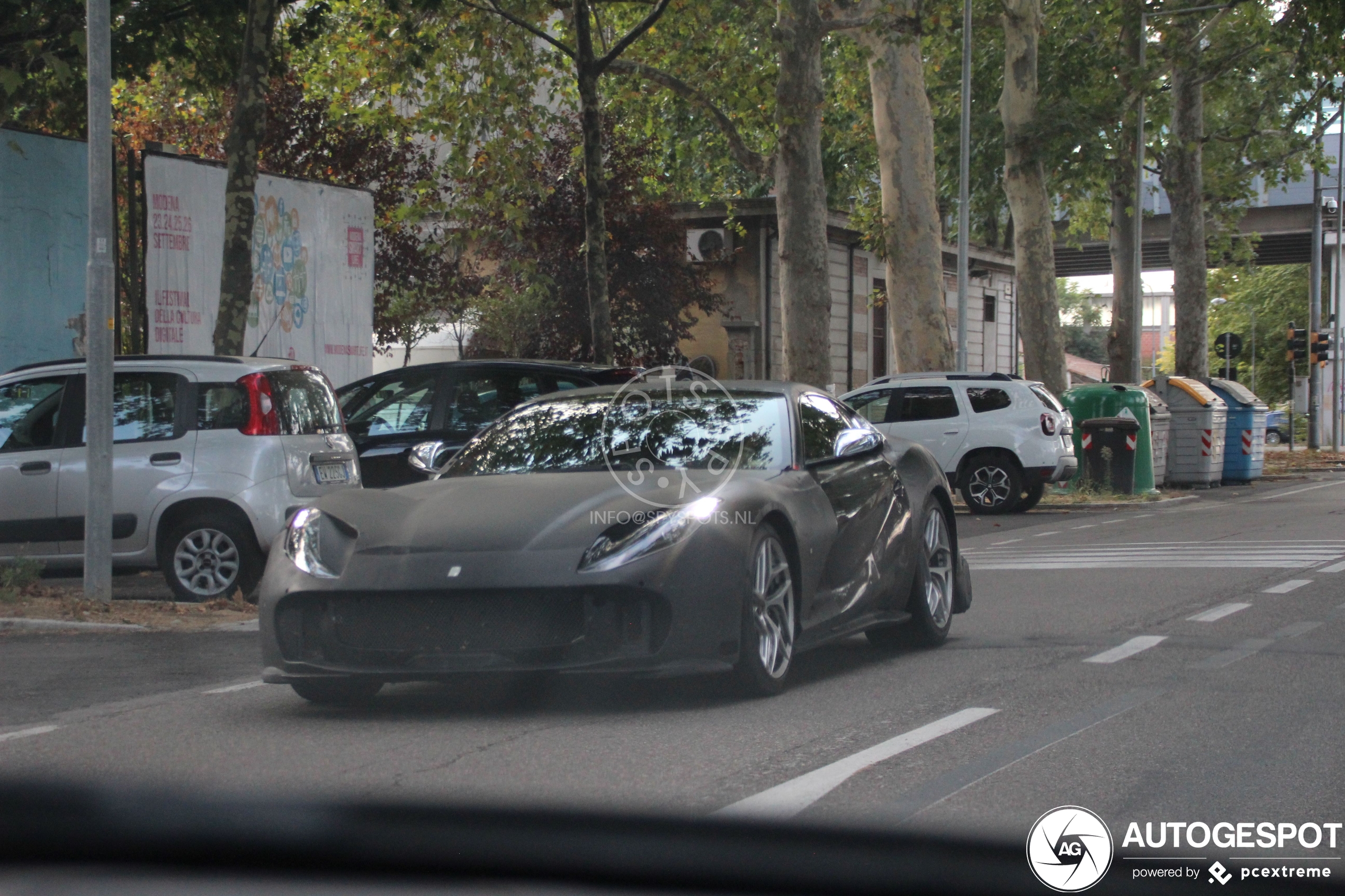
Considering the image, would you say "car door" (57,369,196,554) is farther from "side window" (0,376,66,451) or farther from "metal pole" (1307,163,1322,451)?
"metal pole" (1307,163,1322,451)

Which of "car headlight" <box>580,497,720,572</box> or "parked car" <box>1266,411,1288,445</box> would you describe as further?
"parked car" <box>1266,411,1288,445</box>

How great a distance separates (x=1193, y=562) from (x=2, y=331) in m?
11.7

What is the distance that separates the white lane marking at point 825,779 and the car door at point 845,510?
105 cm

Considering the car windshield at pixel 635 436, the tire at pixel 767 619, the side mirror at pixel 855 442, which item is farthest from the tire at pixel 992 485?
the tire at pixel 767 619

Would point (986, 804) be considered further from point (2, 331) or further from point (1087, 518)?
point (1087, 518)

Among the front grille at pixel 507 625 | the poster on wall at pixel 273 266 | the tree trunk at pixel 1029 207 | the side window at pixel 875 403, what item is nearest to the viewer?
the front grille at pixel 507 625

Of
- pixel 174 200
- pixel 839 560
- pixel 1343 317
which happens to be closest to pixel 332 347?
pixel 174 200

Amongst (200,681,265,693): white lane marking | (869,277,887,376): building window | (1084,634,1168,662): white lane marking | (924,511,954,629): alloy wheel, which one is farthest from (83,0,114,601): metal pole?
(869,277,887,376): building window

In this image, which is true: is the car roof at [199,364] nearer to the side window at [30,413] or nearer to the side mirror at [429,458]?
the side window at [30,413]

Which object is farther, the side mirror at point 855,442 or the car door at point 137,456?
the car door at point 137,456

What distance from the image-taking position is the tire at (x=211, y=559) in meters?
10.7

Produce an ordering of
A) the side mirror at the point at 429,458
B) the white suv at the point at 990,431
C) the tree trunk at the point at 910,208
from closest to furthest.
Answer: the side mirror at the point at 429,458
the white suv at the point at 990,431
the tree trunk at the point at 910,208

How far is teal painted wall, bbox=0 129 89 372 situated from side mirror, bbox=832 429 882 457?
11.1 meters

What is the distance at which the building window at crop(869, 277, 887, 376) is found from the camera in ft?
129
